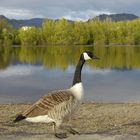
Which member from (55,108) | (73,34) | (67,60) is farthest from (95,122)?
(73,34)

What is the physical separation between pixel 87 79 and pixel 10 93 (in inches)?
344

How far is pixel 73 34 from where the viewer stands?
122 metres

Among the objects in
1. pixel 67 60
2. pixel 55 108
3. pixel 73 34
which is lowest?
pixel 67 60

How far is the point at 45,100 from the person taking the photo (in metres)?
6.90

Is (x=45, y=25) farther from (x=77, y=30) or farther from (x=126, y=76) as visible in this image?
(x=126, y=76)

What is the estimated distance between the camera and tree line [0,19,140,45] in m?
121

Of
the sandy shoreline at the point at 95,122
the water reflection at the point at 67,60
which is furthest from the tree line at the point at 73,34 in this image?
the sandy shoreline at the point at 95,122

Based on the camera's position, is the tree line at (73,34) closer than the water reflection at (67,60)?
No

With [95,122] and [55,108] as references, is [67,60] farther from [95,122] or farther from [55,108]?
[55,108]

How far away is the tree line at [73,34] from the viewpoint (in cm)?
12134

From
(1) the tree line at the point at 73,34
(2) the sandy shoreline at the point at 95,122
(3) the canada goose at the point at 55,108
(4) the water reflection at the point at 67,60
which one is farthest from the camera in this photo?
(1) the tree line at the point at 73,34

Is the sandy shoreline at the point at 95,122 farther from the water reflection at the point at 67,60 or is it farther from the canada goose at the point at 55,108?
the water reflection at the point at 67,60

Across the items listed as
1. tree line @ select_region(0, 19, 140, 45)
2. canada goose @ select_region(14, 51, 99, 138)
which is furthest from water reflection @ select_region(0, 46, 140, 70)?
tree line @ select_region(0, 19, 140, 45)

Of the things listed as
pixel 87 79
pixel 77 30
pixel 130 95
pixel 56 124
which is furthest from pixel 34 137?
pixel 77 30
